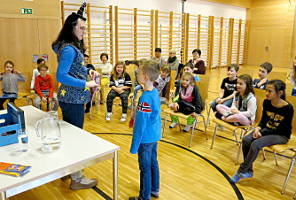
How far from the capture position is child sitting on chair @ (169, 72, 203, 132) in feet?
12.4

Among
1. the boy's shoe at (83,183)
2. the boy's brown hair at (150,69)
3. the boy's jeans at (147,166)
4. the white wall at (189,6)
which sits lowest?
the boy's shoe at (83,183)

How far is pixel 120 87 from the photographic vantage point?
4996 millimetres

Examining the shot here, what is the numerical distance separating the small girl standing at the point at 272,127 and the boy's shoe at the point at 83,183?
1490 mm

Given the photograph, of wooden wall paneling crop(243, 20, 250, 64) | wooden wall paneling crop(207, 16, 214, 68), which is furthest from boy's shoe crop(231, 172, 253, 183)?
wooden wall paneling crop(243, 20, 250, 64)

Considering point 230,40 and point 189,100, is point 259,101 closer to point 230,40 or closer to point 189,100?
point 189,100

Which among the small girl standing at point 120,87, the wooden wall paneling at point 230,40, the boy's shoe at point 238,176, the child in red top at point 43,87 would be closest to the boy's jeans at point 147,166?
the boy's shoe at point 238,176

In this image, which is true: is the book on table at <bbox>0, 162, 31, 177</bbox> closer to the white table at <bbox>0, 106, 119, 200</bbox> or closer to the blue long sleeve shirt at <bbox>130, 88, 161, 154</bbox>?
the white table at <bbox>0, 106, 119, 200</bbox>

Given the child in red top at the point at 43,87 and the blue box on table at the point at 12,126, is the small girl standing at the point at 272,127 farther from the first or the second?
the child in red top at the point at 43,87

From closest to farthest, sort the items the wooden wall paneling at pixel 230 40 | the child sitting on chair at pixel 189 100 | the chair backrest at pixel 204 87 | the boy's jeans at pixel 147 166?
the boy's jeans at pixel 147 166, the child sitting on chair at pixel 189 100, the chair backrest at pixel 204 87, the wooden wall paneling at pixel 230 40

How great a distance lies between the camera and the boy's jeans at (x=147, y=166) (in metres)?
2.27

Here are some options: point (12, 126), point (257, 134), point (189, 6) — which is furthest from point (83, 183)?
point (189, 6)

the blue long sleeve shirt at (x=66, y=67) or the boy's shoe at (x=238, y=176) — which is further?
the boy's shoe at (x=238, y=176)

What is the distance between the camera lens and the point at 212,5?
12094 mm

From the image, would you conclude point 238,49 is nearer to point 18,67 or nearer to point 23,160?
point 18,67
